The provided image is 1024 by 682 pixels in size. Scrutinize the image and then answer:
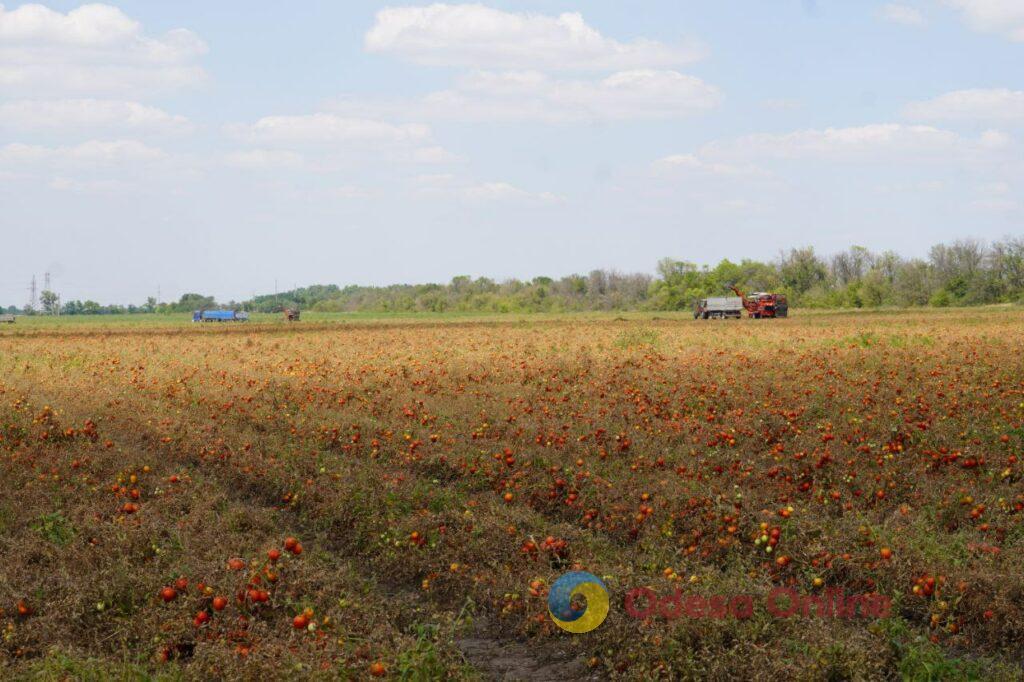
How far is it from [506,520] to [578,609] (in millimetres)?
1997

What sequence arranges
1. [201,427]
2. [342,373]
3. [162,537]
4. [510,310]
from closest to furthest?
1. [162,537]
2. [201,427]
3. [342,373]
4. [510,310]

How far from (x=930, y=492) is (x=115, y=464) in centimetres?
925

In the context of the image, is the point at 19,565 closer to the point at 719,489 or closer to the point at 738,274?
the point at 719,489

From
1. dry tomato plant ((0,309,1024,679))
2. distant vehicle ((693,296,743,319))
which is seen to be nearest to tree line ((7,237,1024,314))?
distant vehicle ((693,296,743,319))

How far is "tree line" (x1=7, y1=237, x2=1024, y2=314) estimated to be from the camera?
100125 millimetres

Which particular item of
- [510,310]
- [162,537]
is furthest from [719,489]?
[510,310]

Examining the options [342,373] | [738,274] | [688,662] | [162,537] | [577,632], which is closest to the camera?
[688,662]

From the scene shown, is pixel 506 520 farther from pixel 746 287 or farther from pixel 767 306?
pixel 746 287

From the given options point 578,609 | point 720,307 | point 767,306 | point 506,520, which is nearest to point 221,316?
point 720,307

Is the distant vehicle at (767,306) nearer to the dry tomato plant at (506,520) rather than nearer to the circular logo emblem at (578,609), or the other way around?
the dry tomato plant at (506,520)

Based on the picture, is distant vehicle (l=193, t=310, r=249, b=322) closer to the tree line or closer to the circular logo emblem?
the tree line

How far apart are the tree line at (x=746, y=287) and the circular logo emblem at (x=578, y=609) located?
8550cm

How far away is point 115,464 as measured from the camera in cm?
1013

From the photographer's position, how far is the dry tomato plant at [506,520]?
18.1ft
